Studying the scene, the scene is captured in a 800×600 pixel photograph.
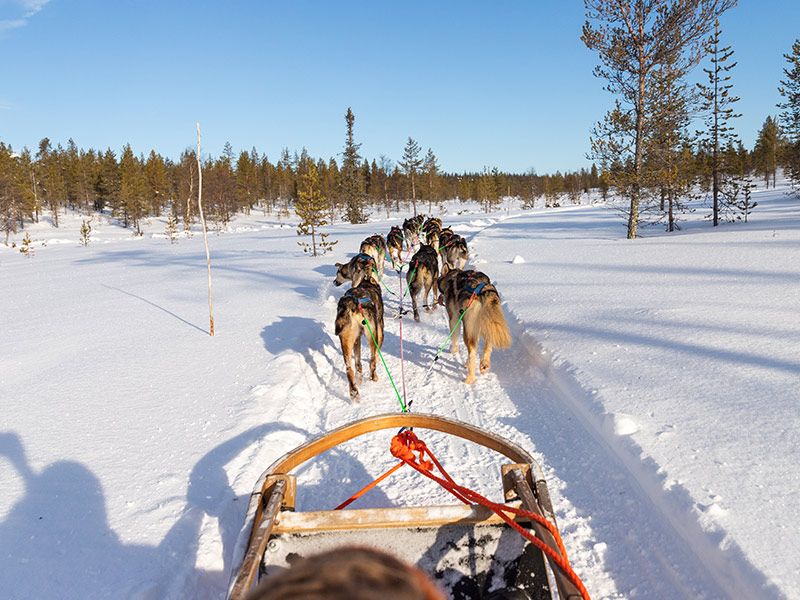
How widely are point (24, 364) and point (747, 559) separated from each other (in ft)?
25.3

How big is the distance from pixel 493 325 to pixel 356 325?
1.56 metres

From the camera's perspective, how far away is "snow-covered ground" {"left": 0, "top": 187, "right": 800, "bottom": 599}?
265cm

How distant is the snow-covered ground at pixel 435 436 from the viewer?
2.65 metres

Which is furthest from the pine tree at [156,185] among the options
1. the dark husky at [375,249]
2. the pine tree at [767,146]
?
the pine tree at [767,146]

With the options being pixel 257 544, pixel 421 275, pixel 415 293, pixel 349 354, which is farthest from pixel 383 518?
pixel 421 275

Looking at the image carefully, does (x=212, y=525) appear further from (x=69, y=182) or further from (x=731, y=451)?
(x=69, y=182)

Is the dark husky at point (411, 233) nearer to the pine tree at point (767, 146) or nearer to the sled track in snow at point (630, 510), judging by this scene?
the sled track in snow at point (630, 510)

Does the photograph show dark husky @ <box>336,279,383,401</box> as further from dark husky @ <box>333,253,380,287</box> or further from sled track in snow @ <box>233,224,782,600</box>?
dark husky @ <box>333,253,380,287</box>

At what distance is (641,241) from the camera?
56.0 feet

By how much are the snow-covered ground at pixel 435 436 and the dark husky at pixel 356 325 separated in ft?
1.10

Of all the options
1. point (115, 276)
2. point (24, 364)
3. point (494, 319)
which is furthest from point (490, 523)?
point (115, 276)

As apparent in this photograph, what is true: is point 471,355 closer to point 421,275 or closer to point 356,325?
point 356,325

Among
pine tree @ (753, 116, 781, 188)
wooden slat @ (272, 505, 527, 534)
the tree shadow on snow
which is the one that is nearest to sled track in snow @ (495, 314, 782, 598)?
wooden slat @ (272, 505, 527, 534)

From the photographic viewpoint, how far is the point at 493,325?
546 centimetres
